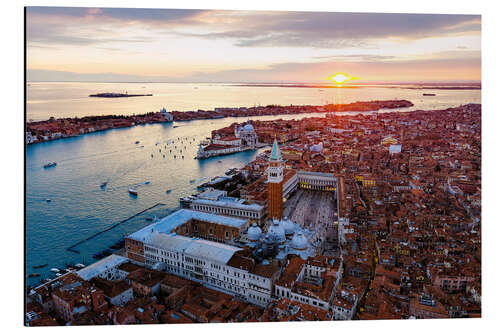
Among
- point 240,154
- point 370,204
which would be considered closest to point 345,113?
point 240,154

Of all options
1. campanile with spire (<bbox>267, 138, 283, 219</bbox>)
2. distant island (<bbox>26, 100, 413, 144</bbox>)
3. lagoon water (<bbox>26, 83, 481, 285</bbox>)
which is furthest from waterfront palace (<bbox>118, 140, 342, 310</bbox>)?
distant island (<bbox>26, 100, 413, 144</bbox>)

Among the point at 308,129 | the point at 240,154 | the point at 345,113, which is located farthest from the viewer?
the point at 345,113

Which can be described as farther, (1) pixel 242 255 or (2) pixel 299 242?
(2) pixel 299 242

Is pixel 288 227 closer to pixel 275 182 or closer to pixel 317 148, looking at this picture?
pixel 275 182

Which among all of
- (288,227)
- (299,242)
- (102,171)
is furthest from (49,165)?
(299,242)

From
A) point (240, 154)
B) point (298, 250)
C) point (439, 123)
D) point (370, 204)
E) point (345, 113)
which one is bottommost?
point (298, 250)

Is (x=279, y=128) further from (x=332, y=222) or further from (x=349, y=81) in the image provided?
(x=349, y=81)
